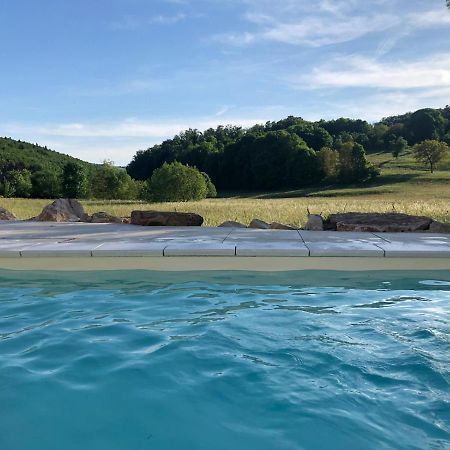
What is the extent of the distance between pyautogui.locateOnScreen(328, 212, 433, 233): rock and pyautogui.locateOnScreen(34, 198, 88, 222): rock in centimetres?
584

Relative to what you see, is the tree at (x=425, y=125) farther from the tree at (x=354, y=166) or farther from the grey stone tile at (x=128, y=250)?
the grey stone tile at (x=128, y=250)

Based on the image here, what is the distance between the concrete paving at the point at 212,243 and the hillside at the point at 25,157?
54548 mm

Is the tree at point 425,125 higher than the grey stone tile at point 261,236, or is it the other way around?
the tree at point 425,125

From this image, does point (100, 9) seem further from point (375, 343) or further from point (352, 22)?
point (375, 343)

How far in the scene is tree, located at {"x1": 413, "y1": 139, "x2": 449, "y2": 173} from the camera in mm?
59594

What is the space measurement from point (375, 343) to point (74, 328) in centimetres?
258

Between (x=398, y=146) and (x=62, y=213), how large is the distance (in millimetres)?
66315

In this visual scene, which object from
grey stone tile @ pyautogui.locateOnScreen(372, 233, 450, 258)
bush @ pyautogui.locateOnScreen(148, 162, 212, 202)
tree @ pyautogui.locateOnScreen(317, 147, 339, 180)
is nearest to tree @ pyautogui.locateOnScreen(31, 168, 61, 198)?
bush @ pyautogui.locateOnScreen(148, 162, 212, 202)

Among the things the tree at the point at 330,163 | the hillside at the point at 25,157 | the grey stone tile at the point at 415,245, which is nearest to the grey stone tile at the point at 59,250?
the grey stone tile at the point at 415,245

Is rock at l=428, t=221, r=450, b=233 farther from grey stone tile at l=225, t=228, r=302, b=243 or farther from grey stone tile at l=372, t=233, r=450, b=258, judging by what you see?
grey stone tile at l=225, t=228, r=302, b=243

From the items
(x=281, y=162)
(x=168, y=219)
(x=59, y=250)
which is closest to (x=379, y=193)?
(x=281, y=162)

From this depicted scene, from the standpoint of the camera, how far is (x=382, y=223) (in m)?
9.12

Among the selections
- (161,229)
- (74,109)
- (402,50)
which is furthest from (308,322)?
(74,109)

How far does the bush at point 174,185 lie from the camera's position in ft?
135
